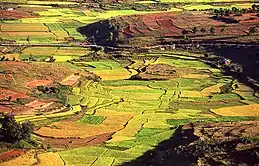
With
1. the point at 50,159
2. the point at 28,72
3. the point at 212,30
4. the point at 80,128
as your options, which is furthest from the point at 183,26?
the point at 50,159

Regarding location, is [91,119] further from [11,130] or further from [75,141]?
[11,130]

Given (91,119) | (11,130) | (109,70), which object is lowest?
(109,70)

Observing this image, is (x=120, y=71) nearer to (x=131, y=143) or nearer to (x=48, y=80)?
(x=48, y=80)

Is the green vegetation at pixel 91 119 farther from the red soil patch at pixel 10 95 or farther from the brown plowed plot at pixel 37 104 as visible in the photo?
the red soil patch at pixel 10 95

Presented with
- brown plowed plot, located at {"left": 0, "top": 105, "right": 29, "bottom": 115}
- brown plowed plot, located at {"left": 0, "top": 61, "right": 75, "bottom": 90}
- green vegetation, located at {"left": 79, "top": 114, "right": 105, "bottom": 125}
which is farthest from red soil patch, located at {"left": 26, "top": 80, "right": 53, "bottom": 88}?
green vegetation, located at {"left": 79, "top": 114, "right": 105, "bottom": 125}

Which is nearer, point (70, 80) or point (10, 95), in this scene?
point (10, 95)

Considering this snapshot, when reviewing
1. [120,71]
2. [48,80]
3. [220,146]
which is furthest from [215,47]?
[220,146]

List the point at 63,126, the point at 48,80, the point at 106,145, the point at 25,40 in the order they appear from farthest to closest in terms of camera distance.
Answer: the point at 25,40, the point at 48,80, the point at 63,126, the point at 106,145
